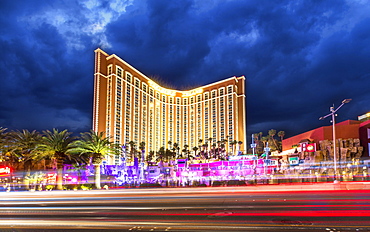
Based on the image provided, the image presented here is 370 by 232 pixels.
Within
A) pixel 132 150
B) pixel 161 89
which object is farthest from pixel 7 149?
pixel 161 89

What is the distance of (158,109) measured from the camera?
17250cm

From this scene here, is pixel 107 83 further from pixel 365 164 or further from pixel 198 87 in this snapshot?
pixel 365 164

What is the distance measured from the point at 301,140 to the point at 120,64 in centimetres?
10208

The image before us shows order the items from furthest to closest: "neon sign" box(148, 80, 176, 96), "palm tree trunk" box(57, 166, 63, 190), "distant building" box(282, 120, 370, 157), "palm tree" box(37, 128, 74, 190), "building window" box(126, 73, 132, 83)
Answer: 1. "neon sign" box(148, 80, 176, 96)
2. "building window" box(126, 73, 132, 83)
3. "distant building" box(282, 120, 370, 157)
4. "palm tree" box(37, 128, 74, 190)
5. "palm tree trunk" box(57, 166, 63, 190)

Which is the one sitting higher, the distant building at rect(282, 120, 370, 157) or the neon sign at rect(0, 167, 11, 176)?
the distant building at rect(282, 120, 370, 157)

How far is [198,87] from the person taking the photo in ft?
623

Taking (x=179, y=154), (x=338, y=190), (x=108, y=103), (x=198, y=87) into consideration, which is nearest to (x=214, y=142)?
(x=179, y=154)

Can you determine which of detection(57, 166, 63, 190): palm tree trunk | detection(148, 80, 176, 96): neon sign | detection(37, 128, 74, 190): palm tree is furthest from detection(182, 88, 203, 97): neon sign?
detection(57, 166, 63, 190): palm tree trunk

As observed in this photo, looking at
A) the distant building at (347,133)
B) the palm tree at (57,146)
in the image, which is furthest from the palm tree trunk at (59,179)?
the distant building at (347,133)

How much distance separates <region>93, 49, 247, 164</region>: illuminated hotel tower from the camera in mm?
131750

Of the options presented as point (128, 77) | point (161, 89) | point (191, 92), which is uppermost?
point (128, 77)

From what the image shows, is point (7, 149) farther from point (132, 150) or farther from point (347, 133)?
point (132, 150)

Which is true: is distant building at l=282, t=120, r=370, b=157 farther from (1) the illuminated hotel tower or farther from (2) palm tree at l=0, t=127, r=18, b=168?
(1) the illuminated hotel tower

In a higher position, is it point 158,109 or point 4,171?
point 158,109
